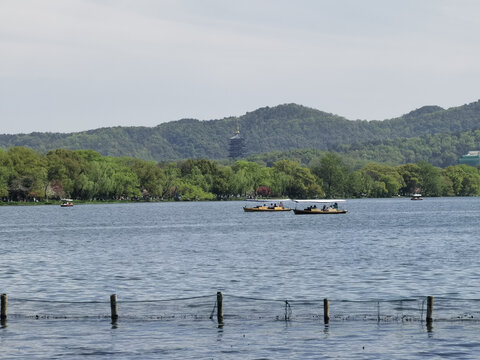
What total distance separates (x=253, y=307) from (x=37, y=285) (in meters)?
23.2

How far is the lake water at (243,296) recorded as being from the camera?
41312mm

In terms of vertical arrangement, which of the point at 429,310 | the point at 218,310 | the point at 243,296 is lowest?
the point at 243,296

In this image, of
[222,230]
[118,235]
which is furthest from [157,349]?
[222,230]

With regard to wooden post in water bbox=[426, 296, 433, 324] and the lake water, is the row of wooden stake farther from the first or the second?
the lake water

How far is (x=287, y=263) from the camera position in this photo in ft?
287

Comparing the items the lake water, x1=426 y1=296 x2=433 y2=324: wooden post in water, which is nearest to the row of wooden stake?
x1=426 y1=296 x2=433 y2=324: wooden post in water

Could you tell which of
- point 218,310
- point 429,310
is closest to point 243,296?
point 218,310

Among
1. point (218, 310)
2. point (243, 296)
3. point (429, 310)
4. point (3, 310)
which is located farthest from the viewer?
point (243, 296)

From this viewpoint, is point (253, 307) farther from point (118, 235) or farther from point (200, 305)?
point (118, 235)

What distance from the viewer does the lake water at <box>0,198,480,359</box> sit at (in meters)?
41.3

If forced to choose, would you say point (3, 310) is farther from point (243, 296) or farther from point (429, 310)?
point (429, 310)

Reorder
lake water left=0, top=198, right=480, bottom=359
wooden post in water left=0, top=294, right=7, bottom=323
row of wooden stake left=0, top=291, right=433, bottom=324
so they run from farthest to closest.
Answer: wooden post in water left=0, top=294, right=7, bottom=323, row of wooden stake left=0, top=291, right=433, bottom=324, lake water left=0, top=198, right=480, bottom=359

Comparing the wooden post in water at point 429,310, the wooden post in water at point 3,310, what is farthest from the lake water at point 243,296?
the wooden post in water at point 3,310

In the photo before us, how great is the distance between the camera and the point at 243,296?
61500mm
